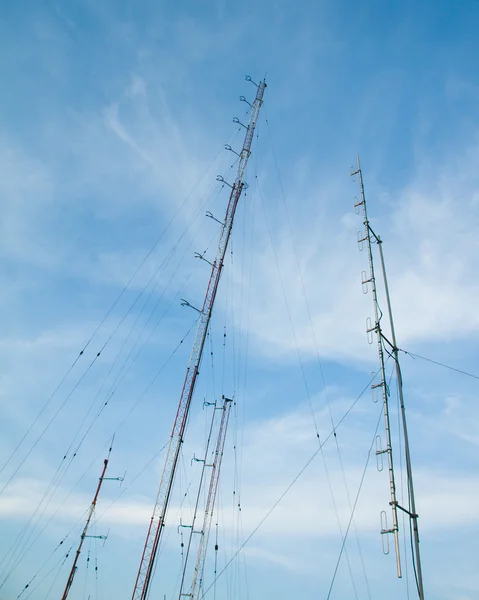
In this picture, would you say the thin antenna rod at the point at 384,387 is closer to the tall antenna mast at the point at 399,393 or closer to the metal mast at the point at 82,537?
the tall antenna mast at the point at 399,393

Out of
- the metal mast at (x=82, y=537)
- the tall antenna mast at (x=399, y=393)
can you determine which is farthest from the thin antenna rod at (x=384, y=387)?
the metal mast at (x=82, y=537)

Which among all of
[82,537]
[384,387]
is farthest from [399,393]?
[82,537]

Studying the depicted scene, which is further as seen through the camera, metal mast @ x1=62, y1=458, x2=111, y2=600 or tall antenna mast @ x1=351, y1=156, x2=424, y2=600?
metal mast @ x1=62, y1=458, x2=111, y2=600

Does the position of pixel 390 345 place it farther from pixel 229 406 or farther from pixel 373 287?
pixel 229 406

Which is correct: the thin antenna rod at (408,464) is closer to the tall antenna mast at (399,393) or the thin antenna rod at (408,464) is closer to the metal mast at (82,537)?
the tall antenna mast at (399,393)

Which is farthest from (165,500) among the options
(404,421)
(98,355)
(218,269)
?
(404,421)

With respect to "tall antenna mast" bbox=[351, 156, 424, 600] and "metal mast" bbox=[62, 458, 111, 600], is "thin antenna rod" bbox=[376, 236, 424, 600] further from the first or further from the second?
"metal mast" bbox=[62, 458, 111, 600]

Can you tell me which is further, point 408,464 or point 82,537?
point 82,537

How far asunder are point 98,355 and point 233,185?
2952 cm

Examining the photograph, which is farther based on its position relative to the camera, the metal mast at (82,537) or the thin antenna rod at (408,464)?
the metal mast at (82,537)

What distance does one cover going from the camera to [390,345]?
2659 centimetres

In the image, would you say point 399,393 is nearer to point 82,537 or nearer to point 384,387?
point 384,387

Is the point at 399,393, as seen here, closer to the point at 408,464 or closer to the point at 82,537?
the point at 408,464

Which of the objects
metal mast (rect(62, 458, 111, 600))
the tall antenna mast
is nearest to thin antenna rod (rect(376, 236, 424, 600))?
the tall antenna mast
